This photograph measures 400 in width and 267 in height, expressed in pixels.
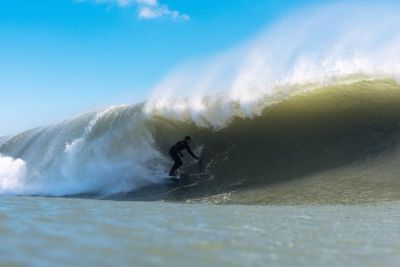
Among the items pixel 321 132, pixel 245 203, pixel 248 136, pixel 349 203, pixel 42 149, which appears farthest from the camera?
pixel 42 149

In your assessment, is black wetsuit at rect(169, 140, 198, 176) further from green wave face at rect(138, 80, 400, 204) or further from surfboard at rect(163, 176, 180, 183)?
green wave face at rect(138, 80, 400, 204)

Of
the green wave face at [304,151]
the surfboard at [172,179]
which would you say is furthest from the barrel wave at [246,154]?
the surfboard at [172,179]

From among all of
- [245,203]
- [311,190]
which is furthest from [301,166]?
[245,203]

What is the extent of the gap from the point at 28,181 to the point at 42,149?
1.74 m

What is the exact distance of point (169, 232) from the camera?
15.9 ft

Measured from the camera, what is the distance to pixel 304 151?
1157cm

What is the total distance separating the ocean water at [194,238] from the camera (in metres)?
3.62

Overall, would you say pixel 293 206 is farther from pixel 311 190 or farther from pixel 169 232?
pixel 169 232

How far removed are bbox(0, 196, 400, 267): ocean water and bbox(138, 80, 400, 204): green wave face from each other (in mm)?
2498

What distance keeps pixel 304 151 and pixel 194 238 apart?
7469 mm

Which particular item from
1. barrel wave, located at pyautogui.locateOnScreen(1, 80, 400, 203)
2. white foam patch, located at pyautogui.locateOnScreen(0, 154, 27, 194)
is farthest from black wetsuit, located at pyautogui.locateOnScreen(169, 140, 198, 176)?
white foam patch, located at pyautogui.locateOnScreen(0, 154, 27, 194)

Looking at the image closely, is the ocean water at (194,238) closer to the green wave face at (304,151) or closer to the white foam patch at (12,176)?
the green wave face at (304,151)

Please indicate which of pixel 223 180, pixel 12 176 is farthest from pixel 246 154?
pixel 12 176

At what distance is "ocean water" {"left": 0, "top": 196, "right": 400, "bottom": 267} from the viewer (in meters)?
3.62
